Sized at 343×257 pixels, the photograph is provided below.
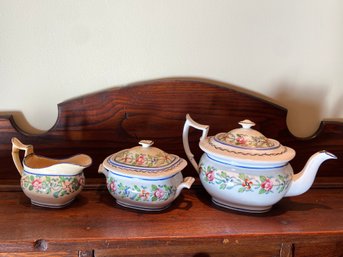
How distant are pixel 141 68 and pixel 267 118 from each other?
0.32 metres

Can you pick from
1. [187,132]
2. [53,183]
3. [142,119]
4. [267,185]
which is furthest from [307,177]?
[53,183]

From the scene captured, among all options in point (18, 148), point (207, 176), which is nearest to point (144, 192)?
point (207, 176)

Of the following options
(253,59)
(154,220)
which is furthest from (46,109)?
(253,59)

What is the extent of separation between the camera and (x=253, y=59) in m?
0.91

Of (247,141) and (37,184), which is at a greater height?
(247,141)

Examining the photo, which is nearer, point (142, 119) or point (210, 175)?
point (210, 175)

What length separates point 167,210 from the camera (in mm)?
760

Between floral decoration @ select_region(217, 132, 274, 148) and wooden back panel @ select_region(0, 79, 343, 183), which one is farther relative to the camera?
wooden back panel @ select_region(0, 79, 343, 183)

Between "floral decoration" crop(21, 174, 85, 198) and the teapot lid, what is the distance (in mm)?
270

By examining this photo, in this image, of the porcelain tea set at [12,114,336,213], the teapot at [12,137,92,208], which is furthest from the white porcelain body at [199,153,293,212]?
the teapot at [12,137,92,208]

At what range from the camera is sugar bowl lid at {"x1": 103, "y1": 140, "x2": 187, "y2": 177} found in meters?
0.72

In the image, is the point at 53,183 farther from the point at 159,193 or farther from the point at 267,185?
the point at 267,185

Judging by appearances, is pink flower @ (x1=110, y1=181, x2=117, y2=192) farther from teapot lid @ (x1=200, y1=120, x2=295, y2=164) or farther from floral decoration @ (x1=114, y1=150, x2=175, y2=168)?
teapot lid @ (x1=200, y1=120, x2=295, y2=164)

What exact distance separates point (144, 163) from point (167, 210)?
106mm
